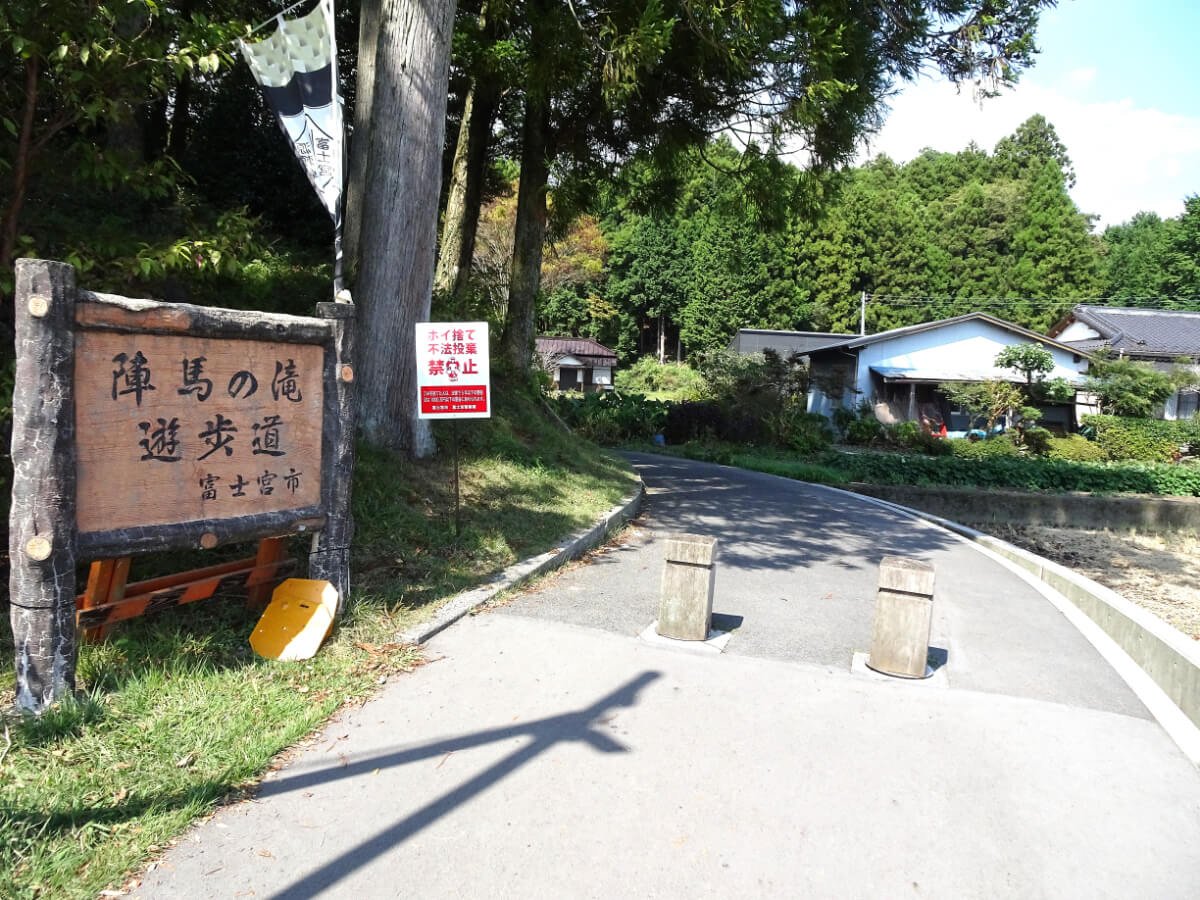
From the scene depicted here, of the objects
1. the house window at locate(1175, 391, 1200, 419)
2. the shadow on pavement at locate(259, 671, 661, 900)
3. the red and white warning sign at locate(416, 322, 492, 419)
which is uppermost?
the house window at locate(1175, 391, 1200, 419)

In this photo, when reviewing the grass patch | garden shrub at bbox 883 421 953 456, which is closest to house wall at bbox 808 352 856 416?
garden shrub at bbox 883 421 953 456

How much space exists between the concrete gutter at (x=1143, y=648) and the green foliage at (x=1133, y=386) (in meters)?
18.9

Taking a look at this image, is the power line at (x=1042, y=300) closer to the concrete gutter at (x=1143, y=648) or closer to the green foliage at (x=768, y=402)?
the green foliage at (x=768, y=402)

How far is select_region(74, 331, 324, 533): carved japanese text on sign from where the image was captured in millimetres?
3979

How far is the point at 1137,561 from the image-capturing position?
567 inches

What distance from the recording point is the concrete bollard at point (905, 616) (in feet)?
17.4

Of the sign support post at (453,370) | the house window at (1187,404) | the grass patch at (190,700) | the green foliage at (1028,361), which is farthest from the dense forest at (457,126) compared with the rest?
the house window at (1187,404)

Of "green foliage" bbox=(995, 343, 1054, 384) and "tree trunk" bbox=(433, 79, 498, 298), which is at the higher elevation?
"tree trunk" bbox=(433, 79, 498, 298)

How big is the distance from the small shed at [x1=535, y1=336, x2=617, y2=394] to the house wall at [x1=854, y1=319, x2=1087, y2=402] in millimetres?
20409

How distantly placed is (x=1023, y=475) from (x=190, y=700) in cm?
1865

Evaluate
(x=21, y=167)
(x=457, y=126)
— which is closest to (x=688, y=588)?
(x=21, y=167)

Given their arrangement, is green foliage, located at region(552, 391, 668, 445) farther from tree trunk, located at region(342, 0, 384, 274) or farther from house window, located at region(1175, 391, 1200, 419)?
house window, located at region(1175, 391, 1200, 419)

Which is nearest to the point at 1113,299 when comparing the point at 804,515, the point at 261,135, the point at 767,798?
the point at 804,515

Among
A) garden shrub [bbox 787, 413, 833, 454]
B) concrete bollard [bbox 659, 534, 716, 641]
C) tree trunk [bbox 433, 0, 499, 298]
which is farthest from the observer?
garden shrub [bbox 787, 413, 833, 454]
